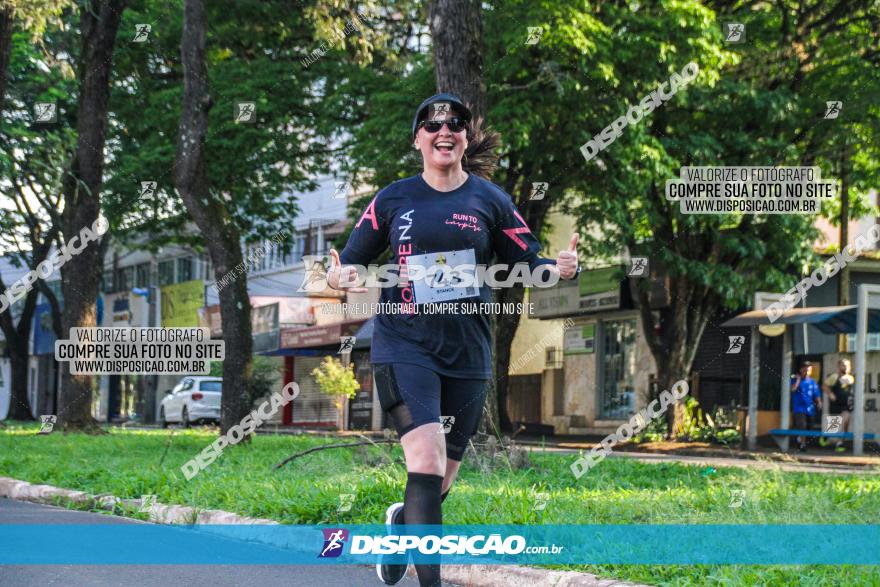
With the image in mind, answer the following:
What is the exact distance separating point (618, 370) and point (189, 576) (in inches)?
1031

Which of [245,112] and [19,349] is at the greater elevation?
[245,112]

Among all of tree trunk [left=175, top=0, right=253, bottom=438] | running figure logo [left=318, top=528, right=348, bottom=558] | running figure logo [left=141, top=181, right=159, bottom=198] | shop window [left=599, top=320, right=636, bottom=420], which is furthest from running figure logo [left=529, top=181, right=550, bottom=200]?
running figure logo [left=318, top=528, right=348, bottom=558]

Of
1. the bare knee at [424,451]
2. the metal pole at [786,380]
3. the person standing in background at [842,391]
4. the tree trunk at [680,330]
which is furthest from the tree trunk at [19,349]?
the bare knee at [424,451]

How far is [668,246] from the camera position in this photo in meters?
23.8

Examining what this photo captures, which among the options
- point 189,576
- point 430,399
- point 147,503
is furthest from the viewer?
point 147,503

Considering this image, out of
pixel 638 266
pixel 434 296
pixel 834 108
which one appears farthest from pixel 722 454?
pixel 434 296

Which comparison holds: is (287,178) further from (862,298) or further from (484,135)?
(484,135)

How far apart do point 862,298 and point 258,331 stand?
2612 cm

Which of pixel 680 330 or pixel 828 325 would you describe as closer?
pixel 828 325

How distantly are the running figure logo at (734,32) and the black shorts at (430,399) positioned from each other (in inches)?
665

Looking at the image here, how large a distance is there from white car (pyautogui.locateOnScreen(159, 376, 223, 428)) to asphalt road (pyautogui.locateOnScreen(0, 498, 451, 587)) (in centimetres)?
3213

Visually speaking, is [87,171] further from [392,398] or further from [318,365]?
[318,365]

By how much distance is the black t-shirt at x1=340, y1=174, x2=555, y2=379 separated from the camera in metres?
5.18

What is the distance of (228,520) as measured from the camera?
8.66 metres
